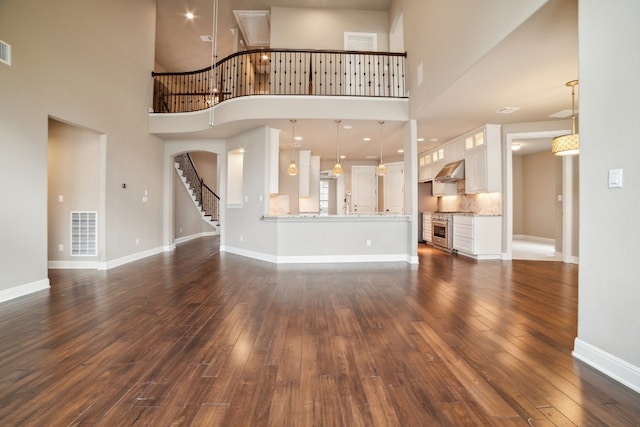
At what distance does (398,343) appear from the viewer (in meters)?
2.28

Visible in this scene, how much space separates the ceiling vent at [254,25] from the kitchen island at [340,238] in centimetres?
558

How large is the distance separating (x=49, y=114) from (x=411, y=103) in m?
6.15

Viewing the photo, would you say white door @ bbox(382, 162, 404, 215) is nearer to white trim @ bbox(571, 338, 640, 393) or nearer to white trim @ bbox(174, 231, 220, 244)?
white trim @ bbox(174, 231, 220, 244)

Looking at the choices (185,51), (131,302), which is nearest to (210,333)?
Answer: (131,302)

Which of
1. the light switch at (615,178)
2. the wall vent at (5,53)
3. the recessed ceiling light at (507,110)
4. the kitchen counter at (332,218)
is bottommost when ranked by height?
the kitchen counter at (332,218)

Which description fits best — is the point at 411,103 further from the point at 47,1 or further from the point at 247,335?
the point at 47,1

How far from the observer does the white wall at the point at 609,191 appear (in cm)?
168

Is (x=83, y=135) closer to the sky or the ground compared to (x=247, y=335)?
closer to the sky

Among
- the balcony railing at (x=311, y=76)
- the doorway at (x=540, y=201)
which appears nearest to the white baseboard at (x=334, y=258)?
the doorway at (x=540, y=201)

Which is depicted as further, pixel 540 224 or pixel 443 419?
pixel 540 224

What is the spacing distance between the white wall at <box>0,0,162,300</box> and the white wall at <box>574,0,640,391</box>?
19.9 ft

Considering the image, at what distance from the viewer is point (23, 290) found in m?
3.56

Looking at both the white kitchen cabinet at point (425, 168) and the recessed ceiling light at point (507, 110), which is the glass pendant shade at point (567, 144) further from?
the white kitchen cabinet at point (425, 168)

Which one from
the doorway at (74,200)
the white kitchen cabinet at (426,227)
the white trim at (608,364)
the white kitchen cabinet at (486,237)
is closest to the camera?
the white trim at (608,364)
